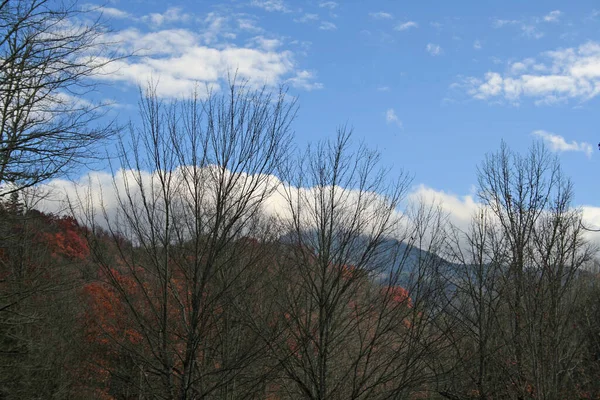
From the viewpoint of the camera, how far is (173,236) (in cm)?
753

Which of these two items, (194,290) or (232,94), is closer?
(194,290)

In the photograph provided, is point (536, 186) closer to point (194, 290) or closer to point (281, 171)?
point (281, 171)

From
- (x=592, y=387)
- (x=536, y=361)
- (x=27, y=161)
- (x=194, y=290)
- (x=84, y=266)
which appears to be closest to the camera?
(x=194, y=290)

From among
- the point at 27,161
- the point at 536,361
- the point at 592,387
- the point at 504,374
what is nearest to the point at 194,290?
the point at 27,161

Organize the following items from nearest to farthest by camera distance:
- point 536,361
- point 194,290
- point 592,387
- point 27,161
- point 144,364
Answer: point 194,290, point 144,364, point 27,161, point 536,361, point 592,387

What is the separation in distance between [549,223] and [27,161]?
10.9m

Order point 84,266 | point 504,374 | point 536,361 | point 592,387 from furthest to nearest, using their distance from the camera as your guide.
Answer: point 84,266 < point 592,387 < point 504,374 < point 536,361

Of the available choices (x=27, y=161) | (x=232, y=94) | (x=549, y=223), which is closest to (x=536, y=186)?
(x=549, y=223)

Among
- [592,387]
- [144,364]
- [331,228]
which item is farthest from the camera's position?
[592,387]

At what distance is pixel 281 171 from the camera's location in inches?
345

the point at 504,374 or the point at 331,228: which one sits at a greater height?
the point at 331,228

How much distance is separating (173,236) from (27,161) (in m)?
2.28

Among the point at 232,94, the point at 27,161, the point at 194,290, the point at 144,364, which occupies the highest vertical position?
the point at 232,94

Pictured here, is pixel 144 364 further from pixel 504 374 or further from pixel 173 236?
pixel 504 374
